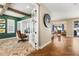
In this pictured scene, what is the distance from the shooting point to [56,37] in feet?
7.34

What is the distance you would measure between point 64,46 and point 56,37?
265mm

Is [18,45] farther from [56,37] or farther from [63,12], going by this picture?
[63,12]

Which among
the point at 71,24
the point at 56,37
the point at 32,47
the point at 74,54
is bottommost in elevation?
the point at 74,54

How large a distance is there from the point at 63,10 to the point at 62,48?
0.82 m

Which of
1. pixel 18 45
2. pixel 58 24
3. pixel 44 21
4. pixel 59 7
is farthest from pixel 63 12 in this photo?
pixel 18 45

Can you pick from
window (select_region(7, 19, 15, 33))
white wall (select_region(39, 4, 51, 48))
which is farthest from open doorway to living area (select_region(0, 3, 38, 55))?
white wall (select_region(39, 4, 51, 48))

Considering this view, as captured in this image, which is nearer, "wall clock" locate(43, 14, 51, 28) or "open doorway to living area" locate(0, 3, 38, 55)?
"open doorway to living area" locate(0, 3, 38, 55)

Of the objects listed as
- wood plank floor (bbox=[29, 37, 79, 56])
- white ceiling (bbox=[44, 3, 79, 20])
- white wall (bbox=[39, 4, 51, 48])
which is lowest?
wood plank floor (bbox=[29, 37, 79, 56])

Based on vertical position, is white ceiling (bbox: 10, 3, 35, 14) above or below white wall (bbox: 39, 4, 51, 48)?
above

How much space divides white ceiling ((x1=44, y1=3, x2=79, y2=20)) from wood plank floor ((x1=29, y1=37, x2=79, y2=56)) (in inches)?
20.0

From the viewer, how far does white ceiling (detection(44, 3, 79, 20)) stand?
206 centimetres

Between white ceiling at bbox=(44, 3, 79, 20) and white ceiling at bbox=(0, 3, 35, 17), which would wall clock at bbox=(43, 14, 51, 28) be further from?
white ceiling at bbox=(0, 3, 35, 17)

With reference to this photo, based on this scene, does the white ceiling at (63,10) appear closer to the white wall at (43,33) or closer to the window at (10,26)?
the white wall at (43,33)

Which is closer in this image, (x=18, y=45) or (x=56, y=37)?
(x=18, y=45)
